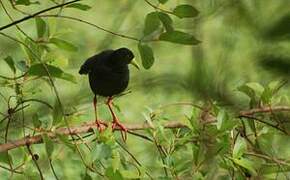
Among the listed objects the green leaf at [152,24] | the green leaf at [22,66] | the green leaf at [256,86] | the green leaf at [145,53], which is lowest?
the green leaf at [256,86]

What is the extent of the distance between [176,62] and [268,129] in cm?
162

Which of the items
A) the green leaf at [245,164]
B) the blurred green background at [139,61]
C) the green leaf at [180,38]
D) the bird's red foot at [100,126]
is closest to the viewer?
the green leaf at [180,38]

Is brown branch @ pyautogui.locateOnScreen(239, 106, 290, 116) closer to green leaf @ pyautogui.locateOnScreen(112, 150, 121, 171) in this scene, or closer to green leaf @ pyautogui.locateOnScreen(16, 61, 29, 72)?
green leaf @ pyautogui.locateOnScreen(112, 150, 121, 171)

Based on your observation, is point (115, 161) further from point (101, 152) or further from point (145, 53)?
point (145, 53)

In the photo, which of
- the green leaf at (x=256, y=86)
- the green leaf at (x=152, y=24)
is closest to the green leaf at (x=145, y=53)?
the green leaf at (x=152, y=24)

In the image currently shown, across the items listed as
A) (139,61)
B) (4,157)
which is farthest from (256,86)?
(139,61)

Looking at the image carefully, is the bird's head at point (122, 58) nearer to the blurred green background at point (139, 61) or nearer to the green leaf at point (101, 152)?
the blurred green background at point (139, 61)

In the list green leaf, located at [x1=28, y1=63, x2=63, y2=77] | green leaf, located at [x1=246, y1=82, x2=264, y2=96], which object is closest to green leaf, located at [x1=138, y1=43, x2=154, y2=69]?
green leaf, located at [x1=28, y1=63, x2=63, y2=77]

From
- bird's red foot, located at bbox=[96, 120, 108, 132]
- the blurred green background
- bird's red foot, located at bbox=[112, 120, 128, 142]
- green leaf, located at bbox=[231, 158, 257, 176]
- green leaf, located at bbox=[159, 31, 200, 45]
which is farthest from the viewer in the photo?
the blurred green background

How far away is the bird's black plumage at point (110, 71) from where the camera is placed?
1.46 m

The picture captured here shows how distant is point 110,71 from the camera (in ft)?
4.80

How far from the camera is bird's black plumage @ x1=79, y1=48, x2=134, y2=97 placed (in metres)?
1.46

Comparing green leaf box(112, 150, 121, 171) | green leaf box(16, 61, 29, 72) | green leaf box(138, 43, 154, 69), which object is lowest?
green leaf box(112, 150, 121, 171)

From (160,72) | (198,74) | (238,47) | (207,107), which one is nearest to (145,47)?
(207,107)
